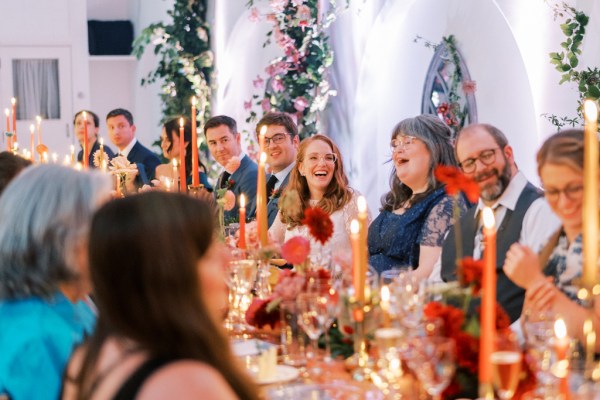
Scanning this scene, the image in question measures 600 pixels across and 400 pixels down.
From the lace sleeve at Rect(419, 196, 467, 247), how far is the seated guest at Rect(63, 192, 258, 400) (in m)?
2.37

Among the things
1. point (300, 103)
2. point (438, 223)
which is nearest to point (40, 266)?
point (438, 223)

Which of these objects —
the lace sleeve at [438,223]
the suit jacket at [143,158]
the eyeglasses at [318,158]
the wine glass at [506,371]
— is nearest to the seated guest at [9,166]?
the eyeglasses at [318,158]

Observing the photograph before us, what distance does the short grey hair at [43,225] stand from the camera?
2.31 m

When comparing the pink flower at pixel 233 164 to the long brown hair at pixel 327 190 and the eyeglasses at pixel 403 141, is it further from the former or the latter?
the eyeglasses at pixel 403 141

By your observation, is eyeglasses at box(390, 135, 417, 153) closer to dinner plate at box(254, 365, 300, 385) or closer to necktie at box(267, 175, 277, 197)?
necktie at box(267, 175, 277, 197)

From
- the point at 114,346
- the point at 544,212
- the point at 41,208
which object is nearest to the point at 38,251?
the point at 41,208

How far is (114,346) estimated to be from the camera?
1703 mm

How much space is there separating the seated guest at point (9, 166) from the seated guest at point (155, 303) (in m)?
1.80

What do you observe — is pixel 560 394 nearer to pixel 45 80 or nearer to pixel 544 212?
pixel 544 212

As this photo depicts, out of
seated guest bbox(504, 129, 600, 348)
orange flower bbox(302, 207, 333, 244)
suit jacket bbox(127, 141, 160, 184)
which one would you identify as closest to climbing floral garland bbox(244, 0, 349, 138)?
suit jacket bbox(127, 141, 160, 184)

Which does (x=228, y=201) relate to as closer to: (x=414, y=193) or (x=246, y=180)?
(x=414, y=193)

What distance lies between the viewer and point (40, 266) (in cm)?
236

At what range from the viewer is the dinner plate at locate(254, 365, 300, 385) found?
246 cm

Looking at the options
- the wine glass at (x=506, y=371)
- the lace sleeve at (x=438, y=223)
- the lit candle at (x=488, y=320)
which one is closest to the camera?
the lit candle at (x=488, y=320)
